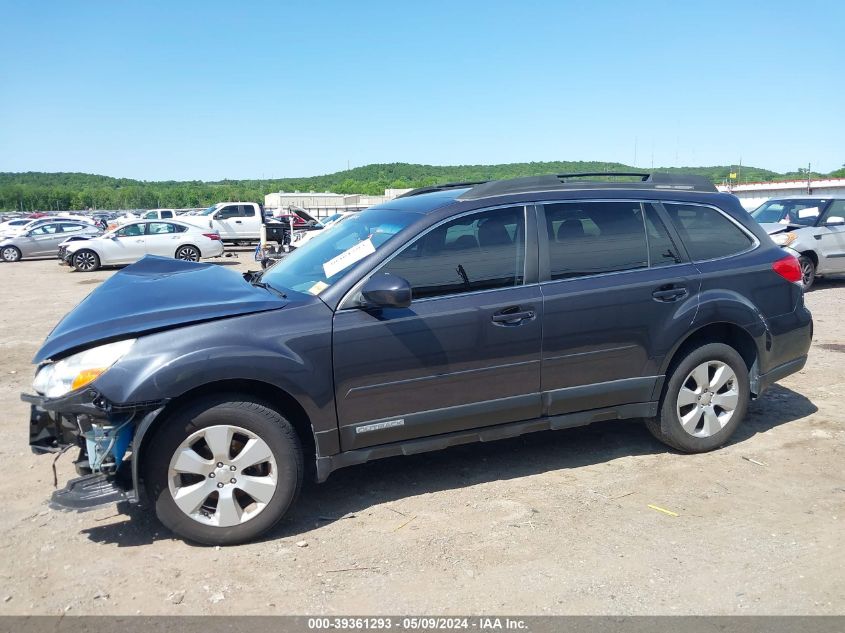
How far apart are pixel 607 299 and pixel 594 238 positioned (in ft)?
1.43

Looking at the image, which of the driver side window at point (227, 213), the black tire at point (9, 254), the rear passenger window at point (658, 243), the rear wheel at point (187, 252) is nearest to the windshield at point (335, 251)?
the rear passenger window at point (658, 243)

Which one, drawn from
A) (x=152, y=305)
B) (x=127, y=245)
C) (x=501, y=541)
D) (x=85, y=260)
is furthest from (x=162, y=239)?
(x=501, y=541)

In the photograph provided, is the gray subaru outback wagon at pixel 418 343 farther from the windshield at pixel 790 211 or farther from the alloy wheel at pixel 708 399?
the windshield at pixel 790 211

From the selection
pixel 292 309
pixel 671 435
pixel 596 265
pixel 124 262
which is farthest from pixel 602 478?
pixel 124 262

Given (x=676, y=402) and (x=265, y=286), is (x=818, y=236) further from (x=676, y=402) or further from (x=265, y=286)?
(x=265, y=286)

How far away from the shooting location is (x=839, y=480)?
460 cm

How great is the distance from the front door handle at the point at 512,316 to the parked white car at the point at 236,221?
25.8 metres

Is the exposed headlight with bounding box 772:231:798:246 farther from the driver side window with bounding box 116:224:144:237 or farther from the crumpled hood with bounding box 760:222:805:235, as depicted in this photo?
the driver side window with bounding box 116:224:144:237

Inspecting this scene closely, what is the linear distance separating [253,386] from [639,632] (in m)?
2.26

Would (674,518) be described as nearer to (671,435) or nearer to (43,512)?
Result: (671,435)

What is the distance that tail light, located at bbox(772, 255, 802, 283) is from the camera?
5188 millimetres

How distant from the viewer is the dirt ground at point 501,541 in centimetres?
330

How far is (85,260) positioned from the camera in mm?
20672

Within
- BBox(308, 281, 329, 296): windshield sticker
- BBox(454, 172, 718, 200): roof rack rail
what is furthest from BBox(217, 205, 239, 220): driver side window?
BBox(308, 281, 329, 296): windshield sticker
